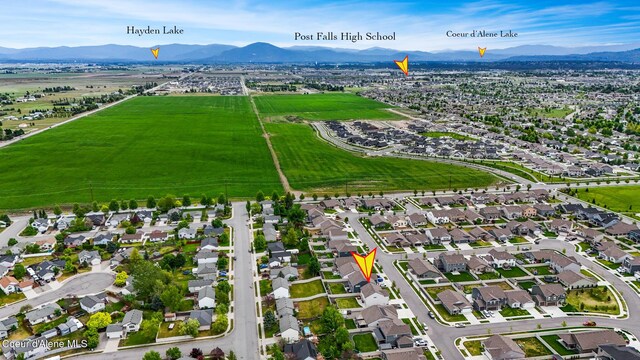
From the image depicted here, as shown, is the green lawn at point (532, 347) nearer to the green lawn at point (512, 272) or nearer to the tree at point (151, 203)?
the green lawn at point (512, 272)

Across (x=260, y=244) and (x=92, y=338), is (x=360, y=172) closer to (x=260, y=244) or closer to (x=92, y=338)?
(x=260, y=244)

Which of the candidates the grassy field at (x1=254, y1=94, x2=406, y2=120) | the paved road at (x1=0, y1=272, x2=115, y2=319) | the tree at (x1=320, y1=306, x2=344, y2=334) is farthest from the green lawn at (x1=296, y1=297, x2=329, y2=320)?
the grassy field at (x1=254, y1=94, x2=406, y2=120)

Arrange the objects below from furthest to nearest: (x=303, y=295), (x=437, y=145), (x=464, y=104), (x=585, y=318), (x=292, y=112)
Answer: (x=464, y=104) → (x=292, y=112) → (x=437, y=145) → (x=303, y=295) → (x=585, y=318)

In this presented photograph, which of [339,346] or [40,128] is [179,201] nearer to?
[339,346]

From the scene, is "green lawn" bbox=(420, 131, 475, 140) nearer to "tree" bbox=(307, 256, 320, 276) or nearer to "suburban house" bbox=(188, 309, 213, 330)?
"tree" bbox=(307, 256, 320, 276)

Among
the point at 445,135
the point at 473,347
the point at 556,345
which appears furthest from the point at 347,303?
the point at 445,135

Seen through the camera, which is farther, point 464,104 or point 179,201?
point 464,104

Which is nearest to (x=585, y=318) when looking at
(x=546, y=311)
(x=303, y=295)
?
(x=546, y=311)
